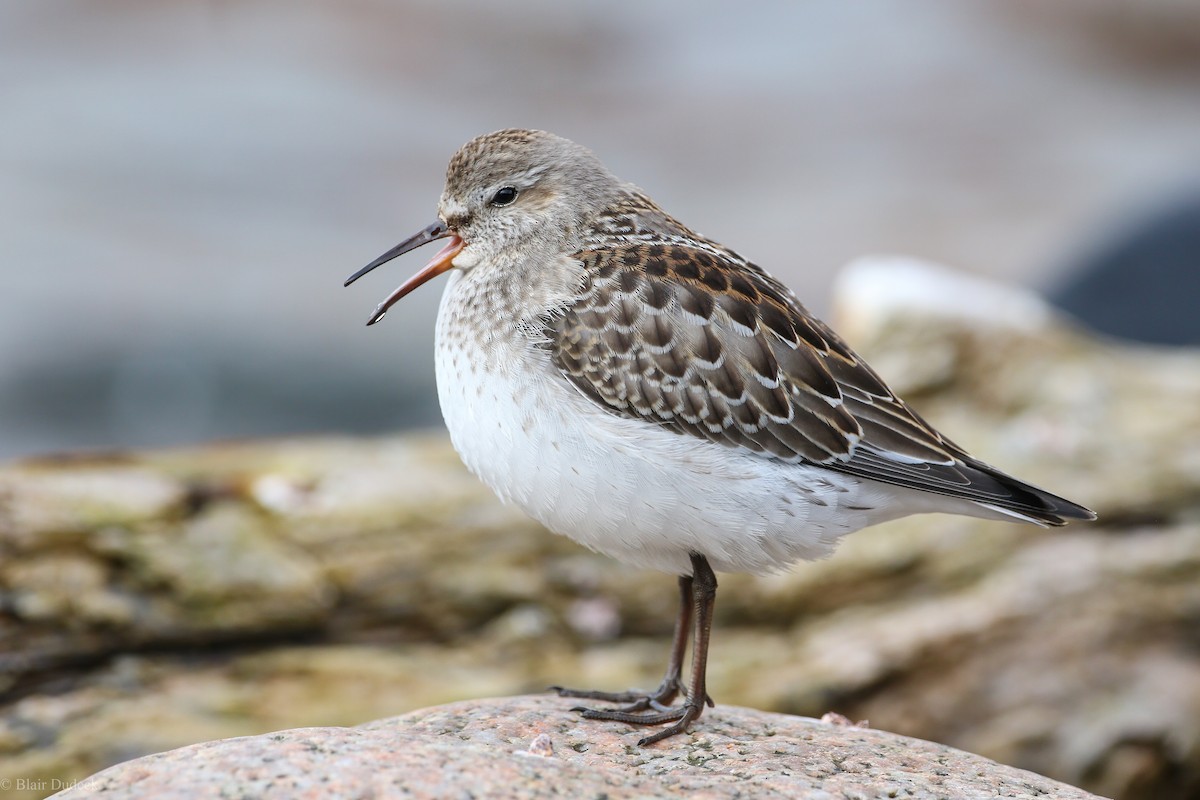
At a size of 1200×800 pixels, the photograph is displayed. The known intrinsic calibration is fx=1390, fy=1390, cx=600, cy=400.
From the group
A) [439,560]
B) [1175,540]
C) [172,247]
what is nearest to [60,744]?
[439,560]

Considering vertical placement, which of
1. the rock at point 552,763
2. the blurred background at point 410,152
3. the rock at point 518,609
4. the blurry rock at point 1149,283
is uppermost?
the blurred background at point 410,152

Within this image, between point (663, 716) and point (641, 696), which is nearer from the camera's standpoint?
point (663, 716)

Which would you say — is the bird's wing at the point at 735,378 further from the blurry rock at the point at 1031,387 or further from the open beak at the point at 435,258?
the blurry rock at the point at 1031,387

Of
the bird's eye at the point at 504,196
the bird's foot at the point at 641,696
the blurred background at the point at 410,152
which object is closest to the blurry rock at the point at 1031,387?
the bird's foot at the point at 641,696

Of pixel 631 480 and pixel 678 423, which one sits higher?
pixel 678 423

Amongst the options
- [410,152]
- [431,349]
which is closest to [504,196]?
[431,349]

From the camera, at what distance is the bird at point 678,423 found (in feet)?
18.6

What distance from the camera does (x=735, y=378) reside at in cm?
587

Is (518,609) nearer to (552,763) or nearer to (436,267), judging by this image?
(436,267)

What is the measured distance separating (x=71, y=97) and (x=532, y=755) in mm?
22152

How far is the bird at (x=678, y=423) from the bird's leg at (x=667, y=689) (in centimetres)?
3

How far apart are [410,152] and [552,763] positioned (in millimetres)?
20247

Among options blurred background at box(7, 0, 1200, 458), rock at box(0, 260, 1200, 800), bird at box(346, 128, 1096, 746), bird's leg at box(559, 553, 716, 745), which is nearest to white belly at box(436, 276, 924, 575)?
Answer: bird at box(346, 128, 1096, 746)

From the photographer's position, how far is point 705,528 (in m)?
5.67
